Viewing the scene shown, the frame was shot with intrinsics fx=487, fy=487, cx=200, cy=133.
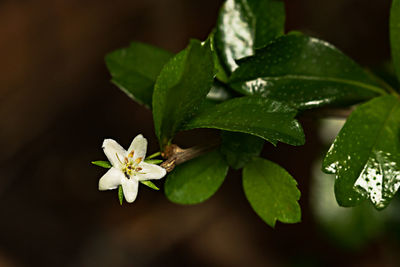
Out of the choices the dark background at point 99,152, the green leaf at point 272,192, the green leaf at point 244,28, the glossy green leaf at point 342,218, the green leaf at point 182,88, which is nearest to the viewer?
the green leaf at point 182,88

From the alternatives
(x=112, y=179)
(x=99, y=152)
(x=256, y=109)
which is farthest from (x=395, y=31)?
(x=99, y=152)

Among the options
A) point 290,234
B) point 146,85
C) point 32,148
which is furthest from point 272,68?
point 32,148

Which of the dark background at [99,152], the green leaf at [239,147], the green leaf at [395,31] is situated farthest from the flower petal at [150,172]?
the dark background at [99,152]

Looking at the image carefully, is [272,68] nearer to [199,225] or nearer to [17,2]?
[199,225]

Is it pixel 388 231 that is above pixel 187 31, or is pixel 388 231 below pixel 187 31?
below

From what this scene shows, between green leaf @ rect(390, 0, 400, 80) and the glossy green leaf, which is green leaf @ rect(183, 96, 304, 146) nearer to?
green leaf @ rect(390, 0, 400, 80)

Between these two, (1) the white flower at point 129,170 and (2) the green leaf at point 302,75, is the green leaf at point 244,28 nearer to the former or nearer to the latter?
(2) the green leaf at point 302,75
